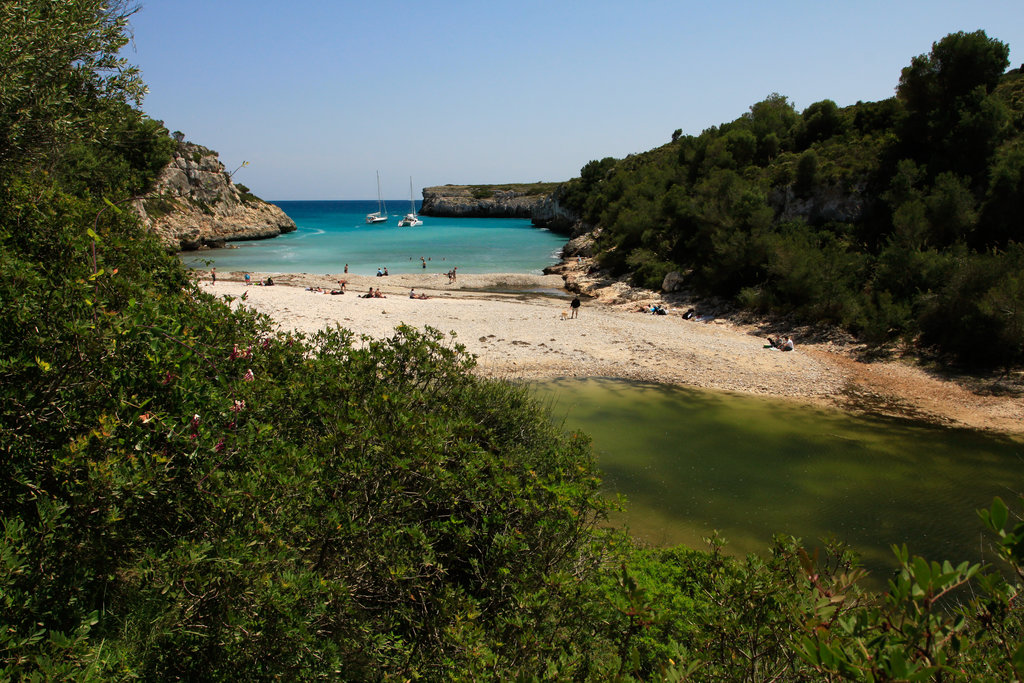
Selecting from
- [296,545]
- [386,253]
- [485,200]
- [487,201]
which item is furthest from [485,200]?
[296,545]

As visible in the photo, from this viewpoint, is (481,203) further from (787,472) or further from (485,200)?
(787,472)

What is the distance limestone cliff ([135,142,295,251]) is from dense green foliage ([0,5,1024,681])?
64.6 metres

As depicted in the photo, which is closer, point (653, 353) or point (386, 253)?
point (653, 353)

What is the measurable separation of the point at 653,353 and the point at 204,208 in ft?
227

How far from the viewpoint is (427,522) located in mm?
5867

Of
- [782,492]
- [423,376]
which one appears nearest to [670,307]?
[782,492]

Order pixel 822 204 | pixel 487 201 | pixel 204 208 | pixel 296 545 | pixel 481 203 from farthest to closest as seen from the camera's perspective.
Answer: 1. pixel 481 203
2. pixel 487 201
3. pixel 204 208
4. pixel 822 204
5. pixel 296 545

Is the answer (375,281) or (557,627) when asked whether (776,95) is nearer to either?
(375,281)

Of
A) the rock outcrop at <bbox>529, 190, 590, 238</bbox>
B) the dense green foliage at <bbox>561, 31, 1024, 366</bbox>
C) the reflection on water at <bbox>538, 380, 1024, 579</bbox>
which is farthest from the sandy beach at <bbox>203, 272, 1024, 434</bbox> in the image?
the rock outcrop at <bbox>529, 190, 590, 238</bbox>

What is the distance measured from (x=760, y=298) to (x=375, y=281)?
94.0 ft

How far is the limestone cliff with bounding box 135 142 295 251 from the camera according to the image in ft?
206

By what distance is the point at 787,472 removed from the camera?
14102 millimetres

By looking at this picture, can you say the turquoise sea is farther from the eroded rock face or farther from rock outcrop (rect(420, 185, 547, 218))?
rock outcrop (rect(420, 185, 547, 218))

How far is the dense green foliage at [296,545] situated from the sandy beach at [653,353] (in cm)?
895
